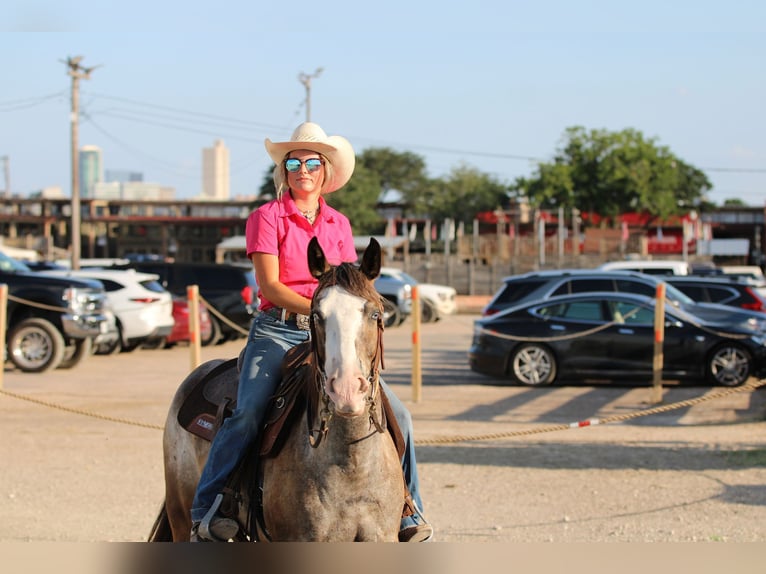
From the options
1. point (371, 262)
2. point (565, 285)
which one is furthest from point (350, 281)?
point (565, 285)

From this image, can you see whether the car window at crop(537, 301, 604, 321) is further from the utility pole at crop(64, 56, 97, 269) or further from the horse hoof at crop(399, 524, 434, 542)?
the utility pole at crop(64, 56, 97, 269)

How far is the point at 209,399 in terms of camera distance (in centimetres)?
529

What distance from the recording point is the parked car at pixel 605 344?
1681cm

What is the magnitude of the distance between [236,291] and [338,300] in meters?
21.0

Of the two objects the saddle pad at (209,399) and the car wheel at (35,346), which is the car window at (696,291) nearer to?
the car wheel at (35,346)

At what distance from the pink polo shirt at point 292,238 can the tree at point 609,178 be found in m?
68.6

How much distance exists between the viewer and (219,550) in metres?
1.53

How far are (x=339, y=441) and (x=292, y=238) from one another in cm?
108

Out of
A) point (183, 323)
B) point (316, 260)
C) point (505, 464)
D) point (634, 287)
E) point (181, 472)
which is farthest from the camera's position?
point (183, 323)

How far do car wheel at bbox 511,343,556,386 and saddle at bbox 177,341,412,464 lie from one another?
12457mm

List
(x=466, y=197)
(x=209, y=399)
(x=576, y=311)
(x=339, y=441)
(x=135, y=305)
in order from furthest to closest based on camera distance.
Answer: (x=466, y=197) → (x=135, y=305) → (x=576, y=311) → (x=209, y=399) → (x=339, y=441)

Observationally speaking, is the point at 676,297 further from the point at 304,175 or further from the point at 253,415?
the point at 253,415

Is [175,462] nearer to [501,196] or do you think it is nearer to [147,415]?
[147,415]

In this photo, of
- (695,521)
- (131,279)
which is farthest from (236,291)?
(695,521)
